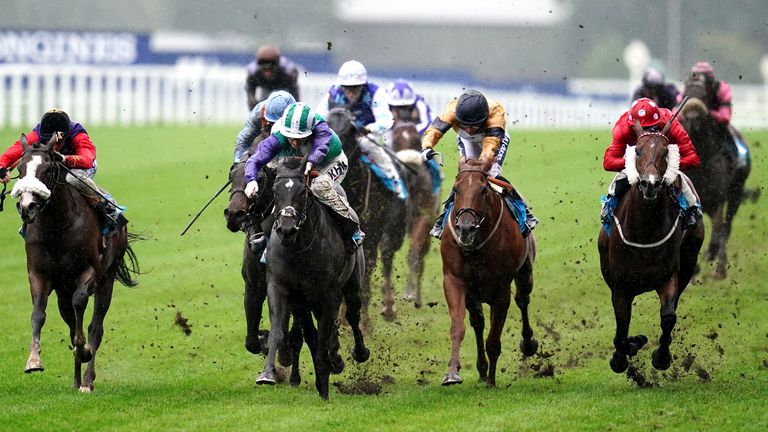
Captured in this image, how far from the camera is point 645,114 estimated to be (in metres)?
10.1

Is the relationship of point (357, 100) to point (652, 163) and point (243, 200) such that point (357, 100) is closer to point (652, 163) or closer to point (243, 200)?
point (243, 200)

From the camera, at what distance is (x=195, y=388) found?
11188mm

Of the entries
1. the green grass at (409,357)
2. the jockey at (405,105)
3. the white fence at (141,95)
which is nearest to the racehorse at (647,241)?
the green grass at (409,357)

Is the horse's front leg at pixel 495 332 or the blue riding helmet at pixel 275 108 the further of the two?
the blue riding helmet at pixel 275 108

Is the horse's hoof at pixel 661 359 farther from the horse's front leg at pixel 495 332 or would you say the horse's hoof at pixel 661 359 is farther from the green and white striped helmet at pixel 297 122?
the green and white striped helmet at pixel 297 122

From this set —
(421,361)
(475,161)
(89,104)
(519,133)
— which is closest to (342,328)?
(421,361)

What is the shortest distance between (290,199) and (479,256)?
1.81 m

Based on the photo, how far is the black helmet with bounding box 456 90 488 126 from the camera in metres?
10.8

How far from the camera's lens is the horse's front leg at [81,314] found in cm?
1027

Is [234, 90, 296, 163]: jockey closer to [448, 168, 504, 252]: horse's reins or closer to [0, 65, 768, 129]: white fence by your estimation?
[448, 168, 504, 252]: horse's reins

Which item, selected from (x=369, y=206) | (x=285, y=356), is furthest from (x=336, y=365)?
(x=369, y=206)

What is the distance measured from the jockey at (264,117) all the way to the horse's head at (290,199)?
1441mm

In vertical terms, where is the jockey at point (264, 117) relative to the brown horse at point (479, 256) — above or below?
above

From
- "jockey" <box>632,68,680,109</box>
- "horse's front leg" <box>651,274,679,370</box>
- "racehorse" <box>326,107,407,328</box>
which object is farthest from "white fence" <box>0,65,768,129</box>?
"horse's front leg" <box>651,274,679,370</box>
